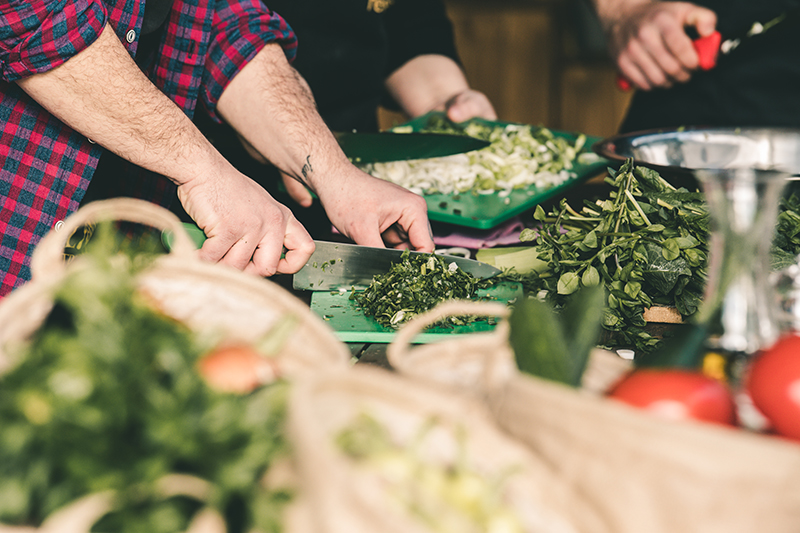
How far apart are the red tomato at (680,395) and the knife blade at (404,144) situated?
115 cm

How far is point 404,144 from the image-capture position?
158 centimetres

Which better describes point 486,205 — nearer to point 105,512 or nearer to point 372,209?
point 372,209

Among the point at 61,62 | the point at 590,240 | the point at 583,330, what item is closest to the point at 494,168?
the point at 590,240

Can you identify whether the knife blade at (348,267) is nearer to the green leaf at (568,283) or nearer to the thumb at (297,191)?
the green leaf at (568,283)

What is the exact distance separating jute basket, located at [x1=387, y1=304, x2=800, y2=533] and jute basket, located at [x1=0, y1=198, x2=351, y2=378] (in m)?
0.18

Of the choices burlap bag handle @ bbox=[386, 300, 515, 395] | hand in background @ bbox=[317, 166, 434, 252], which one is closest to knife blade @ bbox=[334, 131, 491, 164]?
hand in background @ bbox=[317, 166, 434, 252]

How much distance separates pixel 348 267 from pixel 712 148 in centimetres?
93

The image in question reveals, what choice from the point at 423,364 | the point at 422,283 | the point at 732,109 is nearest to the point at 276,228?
the point at 422,283

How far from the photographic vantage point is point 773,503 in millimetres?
390

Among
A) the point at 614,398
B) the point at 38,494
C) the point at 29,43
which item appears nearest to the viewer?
the point at 38,494

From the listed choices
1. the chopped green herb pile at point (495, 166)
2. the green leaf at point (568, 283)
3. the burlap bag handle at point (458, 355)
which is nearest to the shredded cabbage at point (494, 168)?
the chopped green herb pile at point (495, 166)

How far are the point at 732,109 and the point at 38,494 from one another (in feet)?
7.77

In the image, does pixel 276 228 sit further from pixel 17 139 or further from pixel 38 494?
pixel 38 494

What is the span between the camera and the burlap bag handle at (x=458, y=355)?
1.85ft
